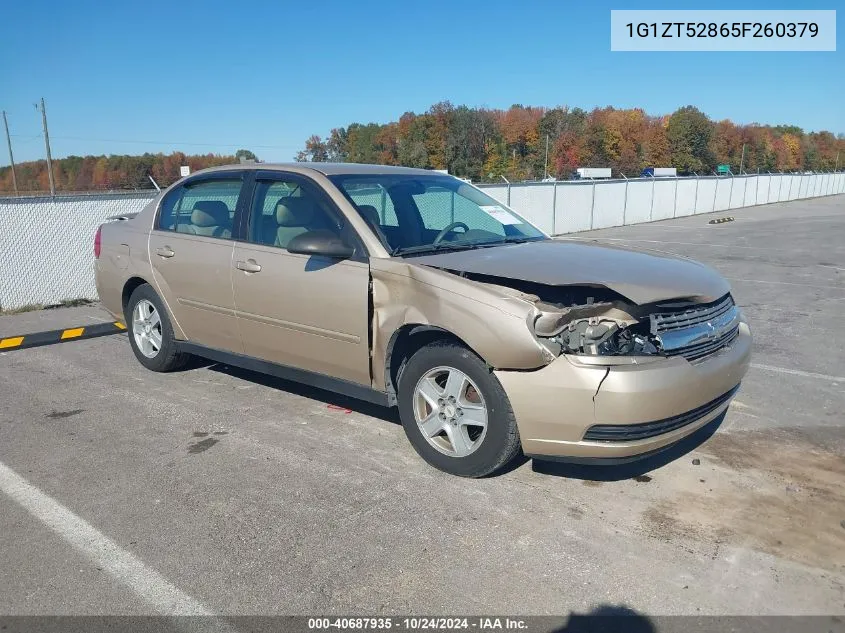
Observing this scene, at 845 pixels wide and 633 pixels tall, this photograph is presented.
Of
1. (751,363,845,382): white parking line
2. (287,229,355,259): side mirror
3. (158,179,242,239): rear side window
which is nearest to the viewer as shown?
(287,229,355,259): side mirror

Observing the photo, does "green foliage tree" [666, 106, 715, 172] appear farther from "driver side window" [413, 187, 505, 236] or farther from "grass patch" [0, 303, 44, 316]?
"driver side window" [413, 187, 505, 236]

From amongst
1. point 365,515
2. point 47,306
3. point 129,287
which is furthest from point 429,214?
point 47,306

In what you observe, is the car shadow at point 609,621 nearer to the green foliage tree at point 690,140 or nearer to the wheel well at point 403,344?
the wheel well at point 403,344

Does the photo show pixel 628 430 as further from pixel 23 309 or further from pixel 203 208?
pixel 23 309

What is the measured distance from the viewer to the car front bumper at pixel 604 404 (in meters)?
3.26

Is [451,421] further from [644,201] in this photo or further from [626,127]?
[626,127]

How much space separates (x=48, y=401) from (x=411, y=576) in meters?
3.68

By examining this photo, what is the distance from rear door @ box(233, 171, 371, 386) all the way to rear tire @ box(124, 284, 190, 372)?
3.54 feet

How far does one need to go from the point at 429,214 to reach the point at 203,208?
1812 mm

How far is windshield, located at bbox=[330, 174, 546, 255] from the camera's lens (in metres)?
4.45

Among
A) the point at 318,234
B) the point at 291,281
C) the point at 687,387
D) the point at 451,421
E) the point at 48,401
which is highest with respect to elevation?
the point at 318,234

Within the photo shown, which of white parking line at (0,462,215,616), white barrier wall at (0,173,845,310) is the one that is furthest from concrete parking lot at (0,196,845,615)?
white barrier wall at (0,173,845,310)

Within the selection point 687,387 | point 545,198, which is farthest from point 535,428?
point 545,198

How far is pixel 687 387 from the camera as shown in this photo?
11.3 feet
